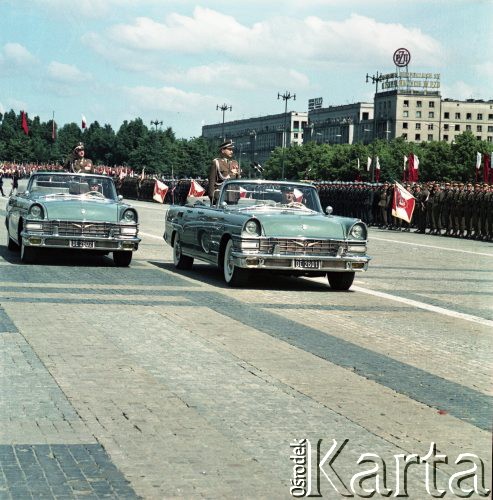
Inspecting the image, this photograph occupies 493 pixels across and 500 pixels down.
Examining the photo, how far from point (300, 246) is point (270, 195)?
162 cm

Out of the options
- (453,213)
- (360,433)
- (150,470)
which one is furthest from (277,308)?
(453,213)

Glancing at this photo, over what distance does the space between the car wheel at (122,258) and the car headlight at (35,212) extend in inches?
49.5

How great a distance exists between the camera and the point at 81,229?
16.7 metres

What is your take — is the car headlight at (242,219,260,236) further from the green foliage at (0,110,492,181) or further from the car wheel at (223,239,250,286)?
the green foliage at (0,110,492,181)

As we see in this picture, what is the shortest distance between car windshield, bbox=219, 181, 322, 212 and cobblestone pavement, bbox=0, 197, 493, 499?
161 cm

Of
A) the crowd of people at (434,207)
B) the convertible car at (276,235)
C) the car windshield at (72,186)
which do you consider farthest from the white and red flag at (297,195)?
the crowd of people at (434,207)

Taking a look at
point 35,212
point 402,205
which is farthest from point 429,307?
point 402,205

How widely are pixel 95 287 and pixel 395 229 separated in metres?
27.2

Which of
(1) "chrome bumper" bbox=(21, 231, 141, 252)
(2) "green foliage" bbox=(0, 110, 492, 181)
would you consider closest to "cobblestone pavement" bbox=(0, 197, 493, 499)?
(1) "chrome bumper" bbox=(21, 231, 141, 252)

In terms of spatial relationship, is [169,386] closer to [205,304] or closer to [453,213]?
[205,304]

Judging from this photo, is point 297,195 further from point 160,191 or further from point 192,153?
point 192,153

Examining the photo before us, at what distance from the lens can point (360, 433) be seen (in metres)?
6.29

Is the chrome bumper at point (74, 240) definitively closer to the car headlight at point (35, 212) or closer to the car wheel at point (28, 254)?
the car wheel at point (28, 254)

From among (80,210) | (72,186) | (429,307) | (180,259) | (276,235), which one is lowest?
(429,307)
